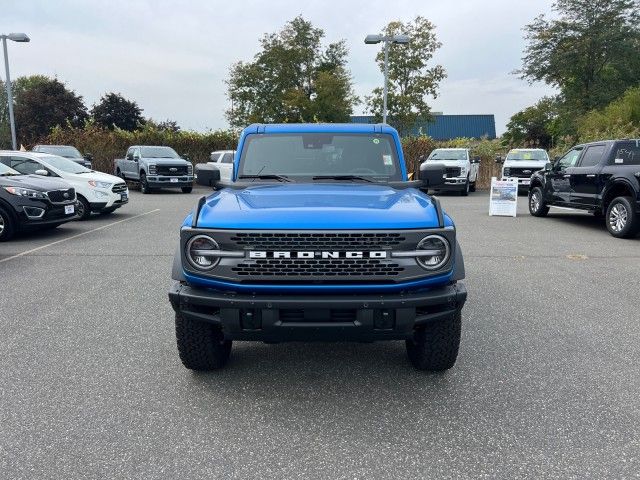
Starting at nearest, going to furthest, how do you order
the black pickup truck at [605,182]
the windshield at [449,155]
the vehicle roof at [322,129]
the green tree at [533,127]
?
the vehicle roof at [322,129] → the black pickup truck at [605,182] → the windshield at [449,155] → the green tree at [533,127]

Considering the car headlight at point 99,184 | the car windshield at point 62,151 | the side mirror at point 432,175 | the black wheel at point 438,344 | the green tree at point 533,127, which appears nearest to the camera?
the black wheel at point 438,344

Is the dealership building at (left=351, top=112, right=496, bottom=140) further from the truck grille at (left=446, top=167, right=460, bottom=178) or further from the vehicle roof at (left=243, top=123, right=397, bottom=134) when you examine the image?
the vehicle roof at (left=243, top=123, right=397, bottom=134)

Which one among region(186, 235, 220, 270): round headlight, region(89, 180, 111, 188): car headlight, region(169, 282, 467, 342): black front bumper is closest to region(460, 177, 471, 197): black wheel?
region(89, 180, 111, 188): car headlight

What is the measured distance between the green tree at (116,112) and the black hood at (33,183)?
46135 millimetres

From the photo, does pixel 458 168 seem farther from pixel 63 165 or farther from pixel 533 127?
pixel 533 127

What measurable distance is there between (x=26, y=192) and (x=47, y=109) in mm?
51260

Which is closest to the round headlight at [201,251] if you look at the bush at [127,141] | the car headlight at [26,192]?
the car headlight at [26,192]

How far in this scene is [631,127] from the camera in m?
27.1

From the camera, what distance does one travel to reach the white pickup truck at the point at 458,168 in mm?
22719

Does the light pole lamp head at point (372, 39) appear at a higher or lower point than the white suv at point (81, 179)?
higher

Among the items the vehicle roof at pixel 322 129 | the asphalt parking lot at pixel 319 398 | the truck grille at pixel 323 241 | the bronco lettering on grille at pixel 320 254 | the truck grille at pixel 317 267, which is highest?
the vehicle roof at pixel 322 129

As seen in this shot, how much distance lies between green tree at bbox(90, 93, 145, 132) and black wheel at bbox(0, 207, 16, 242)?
155ft

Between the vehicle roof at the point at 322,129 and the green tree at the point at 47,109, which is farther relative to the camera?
the green tree at the point at 47,109

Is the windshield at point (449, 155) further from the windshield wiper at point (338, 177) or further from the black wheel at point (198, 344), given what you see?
the black wheel at point (198, 344)
